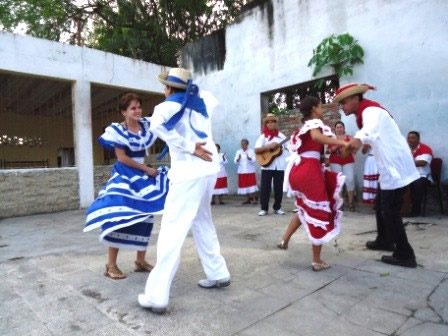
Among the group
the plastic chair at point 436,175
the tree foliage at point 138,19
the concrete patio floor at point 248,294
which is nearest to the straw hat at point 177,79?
the concrete patio floor at point 248,294

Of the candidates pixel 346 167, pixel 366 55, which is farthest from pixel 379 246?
pixel 366 55

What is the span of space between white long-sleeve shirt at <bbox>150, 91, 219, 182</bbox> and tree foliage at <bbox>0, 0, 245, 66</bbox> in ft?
39.2

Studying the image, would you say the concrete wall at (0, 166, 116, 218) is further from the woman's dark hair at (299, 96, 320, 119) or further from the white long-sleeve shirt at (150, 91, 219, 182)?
the woman's dark hair at (299, 96, 320, 119)

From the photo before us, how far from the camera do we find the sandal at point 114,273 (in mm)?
3029

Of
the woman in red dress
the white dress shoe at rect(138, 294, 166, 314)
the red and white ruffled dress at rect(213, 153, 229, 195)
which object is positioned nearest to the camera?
the white dress shoe at rect(138, 294, 166, 314)

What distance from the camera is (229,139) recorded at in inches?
358

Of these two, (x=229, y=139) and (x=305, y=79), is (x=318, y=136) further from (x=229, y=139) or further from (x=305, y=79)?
(x=229, y=139)

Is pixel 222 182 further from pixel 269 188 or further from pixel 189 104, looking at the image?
pixel 189 104

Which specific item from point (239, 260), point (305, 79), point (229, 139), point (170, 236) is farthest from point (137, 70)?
point (170, 236)

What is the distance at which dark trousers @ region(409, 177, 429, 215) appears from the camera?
5.38 m

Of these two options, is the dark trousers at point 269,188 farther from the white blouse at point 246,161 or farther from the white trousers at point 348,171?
the white blouse at point 246,161

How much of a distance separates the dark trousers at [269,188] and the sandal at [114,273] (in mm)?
3686

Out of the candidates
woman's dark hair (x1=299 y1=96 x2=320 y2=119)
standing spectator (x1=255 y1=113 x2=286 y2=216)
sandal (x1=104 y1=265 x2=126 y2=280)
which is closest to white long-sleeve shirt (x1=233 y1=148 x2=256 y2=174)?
standing spectator (x1=255 y1=113 x2=286 y2=216)

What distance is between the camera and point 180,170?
2.41 metres
